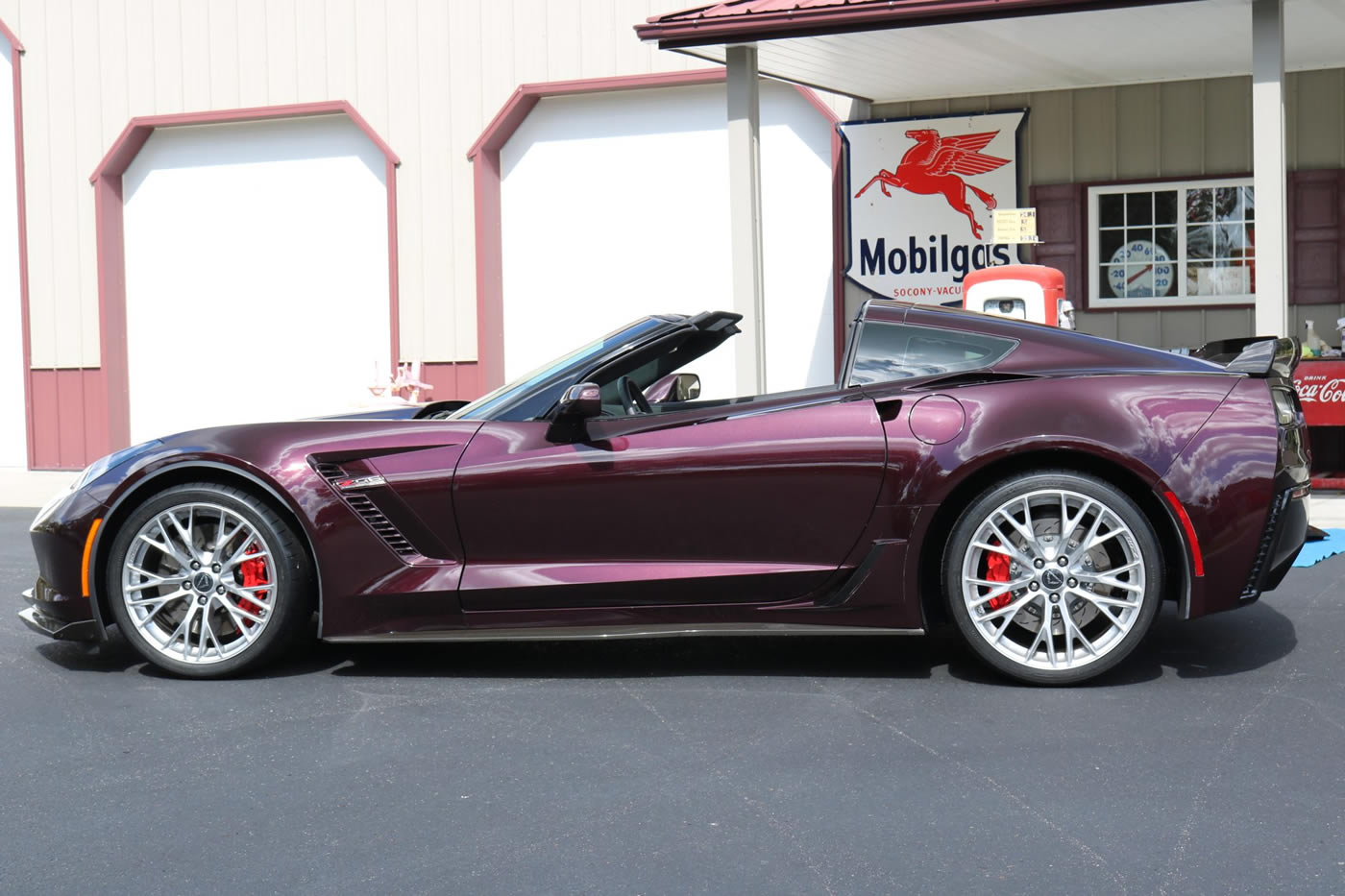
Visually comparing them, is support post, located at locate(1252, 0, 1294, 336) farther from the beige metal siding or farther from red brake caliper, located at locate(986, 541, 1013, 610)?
the beige metal siding

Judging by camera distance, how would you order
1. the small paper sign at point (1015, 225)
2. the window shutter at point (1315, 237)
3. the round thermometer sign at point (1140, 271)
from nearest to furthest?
the small paper sign at point (1015, 225) < the window shutter at point (1315, 237) < the round thermometer sign at point (1140, 271)

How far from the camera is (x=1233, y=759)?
392 centimetres

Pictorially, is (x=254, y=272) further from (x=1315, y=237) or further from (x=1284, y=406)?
(x=1284, y=406)

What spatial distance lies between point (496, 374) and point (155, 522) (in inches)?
364

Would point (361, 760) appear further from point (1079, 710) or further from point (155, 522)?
point (1079, 710)

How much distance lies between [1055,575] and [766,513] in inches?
36.5

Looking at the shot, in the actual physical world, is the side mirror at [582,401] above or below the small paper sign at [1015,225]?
below

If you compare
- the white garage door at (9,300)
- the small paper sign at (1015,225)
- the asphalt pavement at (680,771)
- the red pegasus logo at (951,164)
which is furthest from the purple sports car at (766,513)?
the white garage door at (9,300)

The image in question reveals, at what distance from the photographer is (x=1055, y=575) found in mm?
4641

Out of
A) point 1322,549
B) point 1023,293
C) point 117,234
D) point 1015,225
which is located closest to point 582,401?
point 1322,549

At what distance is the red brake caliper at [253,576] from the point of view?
495cm

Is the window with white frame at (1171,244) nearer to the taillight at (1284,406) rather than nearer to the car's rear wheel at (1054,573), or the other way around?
the taillight at (1284,406)

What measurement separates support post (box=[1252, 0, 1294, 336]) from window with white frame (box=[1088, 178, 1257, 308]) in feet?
11.1

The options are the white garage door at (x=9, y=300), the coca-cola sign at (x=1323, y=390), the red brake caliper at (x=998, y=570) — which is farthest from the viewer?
the white garage door at (x=9, y=300)
